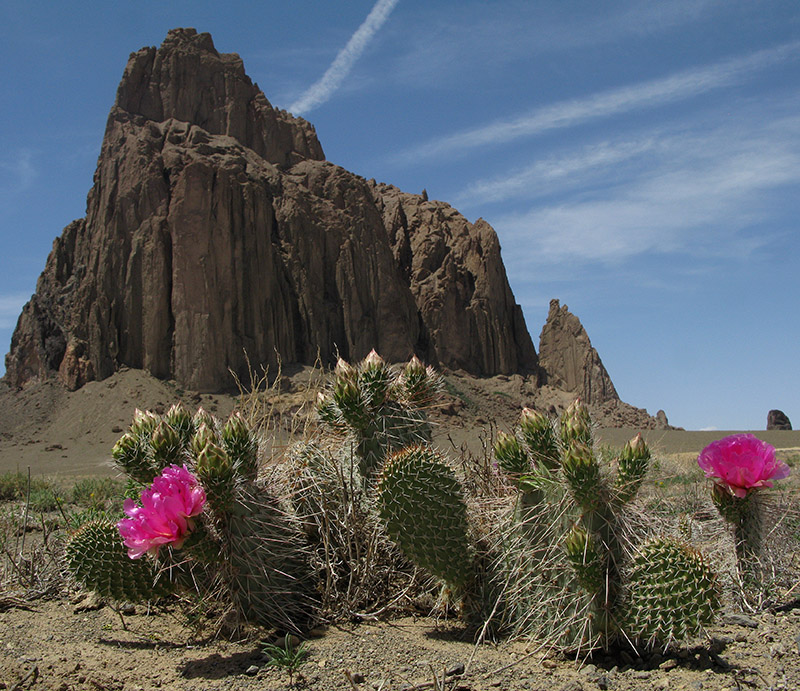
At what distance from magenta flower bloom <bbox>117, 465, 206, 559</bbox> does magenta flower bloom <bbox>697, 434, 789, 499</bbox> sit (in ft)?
7.98

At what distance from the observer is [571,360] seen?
276 ft

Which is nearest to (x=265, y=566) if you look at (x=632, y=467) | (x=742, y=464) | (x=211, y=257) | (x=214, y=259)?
(x=632, y=467)

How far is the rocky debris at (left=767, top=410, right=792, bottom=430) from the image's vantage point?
60.8 meters

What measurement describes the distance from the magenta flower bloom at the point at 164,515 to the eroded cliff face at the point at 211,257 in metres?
35.6

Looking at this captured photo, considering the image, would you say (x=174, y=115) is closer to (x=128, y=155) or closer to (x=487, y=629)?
(x=128, y=155)

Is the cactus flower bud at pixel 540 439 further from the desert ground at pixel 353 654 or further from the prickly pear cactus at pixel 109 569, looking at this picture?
the prickly pear cactus at pixel 109 569

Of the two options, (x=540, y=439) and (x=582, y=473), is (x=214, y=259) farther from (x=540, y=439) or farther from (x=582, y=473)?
(x=582, y=473)

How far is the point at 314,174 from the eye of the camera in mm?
59844

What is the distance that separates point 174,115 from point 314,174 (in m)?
12.6

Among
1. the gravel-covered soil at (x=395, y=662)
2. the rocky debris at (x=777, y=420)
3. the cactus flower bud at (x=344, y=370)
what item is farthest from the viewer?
the rocky debris at (x=777, y=420)

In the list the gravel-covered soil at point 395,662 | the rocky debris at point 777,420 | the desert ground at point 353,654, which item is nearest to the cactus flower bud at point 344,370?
the desert ground at point 353,654

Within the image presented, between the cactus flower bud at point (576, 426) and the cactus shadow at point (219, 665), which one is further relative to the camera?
the cactus flower bud at point (576, 426)

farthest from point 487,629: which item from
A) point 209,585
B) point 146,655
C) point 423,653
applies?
point 146,655

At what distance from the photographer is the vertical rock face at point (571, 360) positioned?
79688 mm
